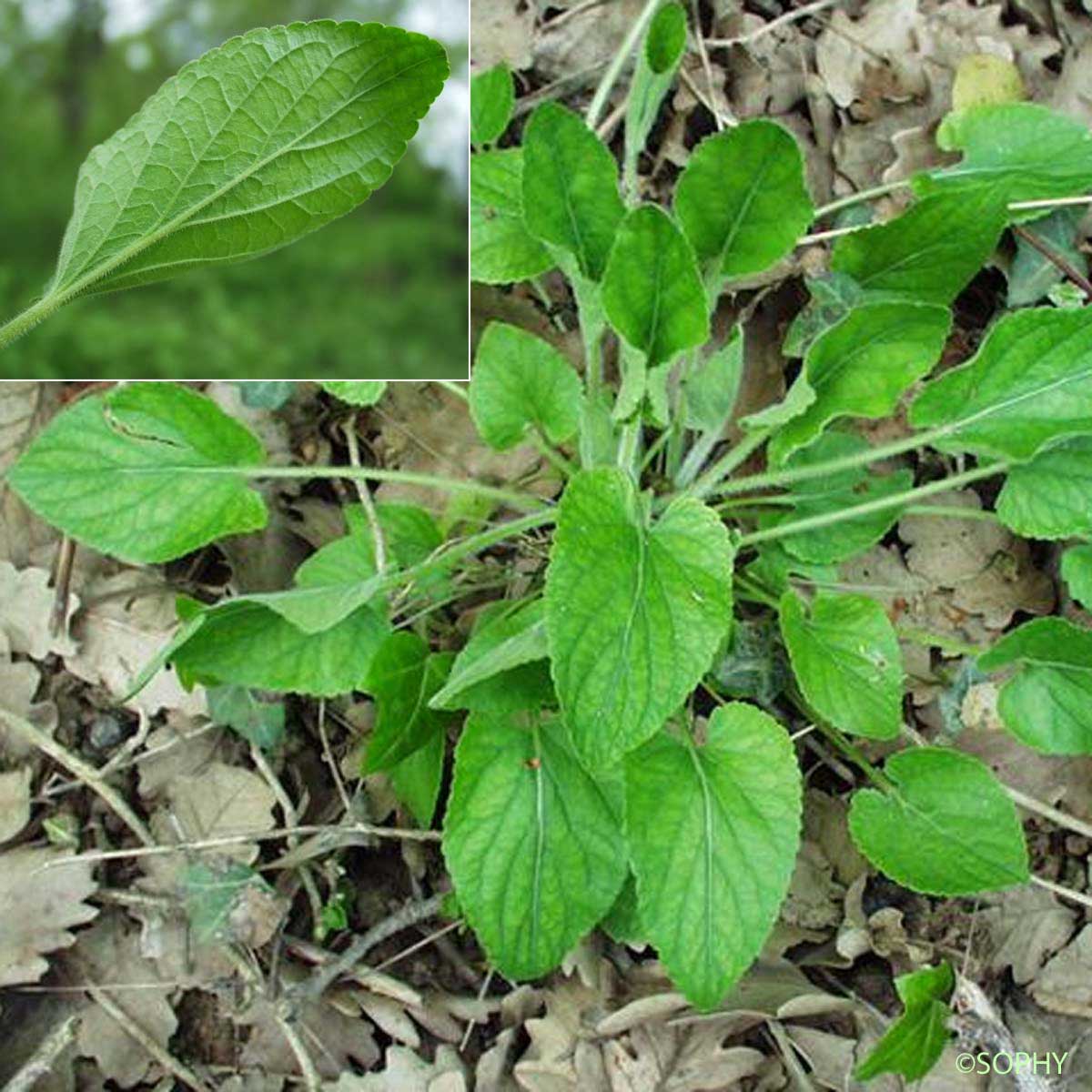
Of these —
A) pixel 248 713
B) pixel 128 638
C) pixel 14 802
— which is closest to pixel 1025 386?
pixel 248 713

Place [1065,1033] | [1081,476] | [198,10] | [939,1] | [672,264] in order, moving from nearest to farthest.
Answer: [672,264]
[1081,476]
[1065,1033]
[939,1]
[198,10]

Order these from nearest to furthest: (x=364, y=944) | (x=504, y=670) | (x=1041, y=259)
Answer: (x=504, y=670)
(x=364, y=944)
(x=1041, y=259)

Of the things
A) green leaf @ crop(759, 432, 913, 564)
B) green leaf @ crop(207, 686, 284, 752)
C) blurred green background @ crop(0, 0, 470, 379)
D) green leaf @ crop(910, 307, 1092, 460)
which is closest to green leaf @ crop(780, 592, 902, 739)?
green leaf @ crop(759, 432, 913, 564)

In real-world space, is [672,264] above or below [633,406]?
above

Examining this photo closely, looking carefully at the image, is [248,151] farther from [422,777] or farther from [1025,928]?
[1025,928]

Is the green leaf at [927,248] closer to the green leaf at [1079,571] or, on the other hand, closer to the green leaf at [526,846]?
the green leaf at [1079,571]

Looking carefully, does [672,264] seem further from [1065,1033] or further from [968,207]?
[1065,1033]

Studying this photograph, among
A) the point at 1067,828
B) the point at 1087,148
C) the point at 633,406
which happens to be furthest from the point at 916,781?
the point at 1087,148
